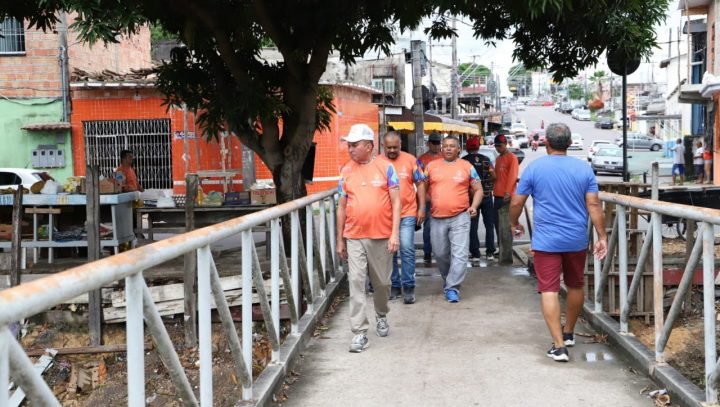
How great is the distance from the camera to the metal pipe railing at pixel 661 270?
416cm

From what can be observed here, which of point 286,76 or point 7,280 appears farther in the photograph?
point 7,280

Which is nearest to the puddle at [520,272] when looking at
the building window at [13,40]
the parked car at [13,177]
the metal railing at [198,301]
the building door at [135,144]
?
the metal railing at [198,301]

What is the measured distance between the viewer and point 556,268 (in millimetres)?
5535

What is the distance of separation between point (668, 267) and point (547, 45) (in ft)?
10.1

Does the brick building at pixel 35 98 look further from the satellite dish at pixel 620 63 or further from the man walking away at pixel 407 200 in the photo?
Result: the satellite dish at pixel 620 63

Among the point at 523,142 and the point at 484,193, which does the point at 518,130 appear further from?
the point at 484,193

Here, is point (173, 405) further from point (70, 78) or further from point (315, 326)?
point (70, 78)

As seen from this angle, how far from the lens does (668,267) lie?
28.3 ft

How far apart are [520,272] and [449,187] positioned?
2180 millimetres

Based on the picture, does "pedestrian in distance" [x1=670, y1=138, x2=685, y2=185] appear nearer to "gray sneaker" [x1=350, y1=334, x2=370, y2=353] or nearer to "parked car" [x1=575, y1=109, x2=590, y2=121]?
"gray sneaker" [x1=350, y1=334, x2=370, y2=353]

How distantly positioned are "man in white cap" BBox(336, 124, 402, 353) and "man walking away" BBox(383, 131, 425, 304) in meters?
1.46

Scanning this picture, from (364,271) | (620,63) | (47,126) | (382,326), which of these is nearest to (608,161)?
(47,126)

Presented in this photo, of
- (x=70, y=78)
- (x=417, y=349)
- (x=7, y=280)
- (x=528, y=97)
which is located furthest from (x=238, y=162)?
(x=528, y=97)

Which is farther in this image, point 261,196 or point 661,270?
point 261,196
